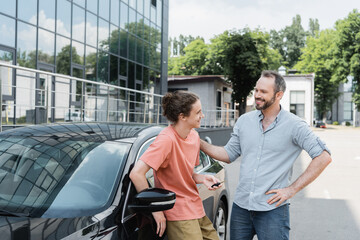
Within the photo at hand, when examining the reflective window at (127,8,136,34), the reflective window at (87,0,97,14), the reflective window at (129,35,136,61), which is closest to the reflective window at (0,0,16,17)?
the reflective window at (87,0,97,14)

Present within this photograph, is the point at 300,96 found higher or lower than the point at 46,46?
higher

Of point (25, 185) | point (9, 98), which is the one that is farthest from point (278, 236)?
point (9, 98)

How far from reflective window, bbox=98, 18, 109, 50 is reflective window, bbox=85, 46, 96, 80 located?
839 millimetres

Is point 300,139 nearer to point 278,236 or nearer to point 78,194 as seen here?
point 278,236

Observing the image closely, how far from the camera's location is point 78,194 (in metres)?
2.39

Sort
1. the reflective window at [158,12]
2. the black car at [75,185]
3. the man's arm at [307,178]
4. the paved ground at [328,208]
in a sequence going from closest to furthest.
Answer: the black car at [75,185] → the man's arm at [307,178] → the paved ground at [328,208] → the reflective window at [158,12]

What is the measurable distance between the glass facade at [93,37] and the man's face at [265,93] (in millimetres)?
11858


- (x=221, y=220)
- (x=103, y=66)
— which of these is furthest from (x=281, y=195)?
(x=103, y=66)

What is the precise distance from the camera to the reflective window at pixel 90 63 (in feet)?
58.4

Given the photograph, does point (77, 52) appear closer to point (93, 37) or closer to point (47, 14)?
point (93, 37)

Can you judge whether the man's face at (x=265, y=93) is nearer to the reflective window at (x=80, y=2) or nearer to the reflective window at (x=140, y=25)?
the reflective window at (x=80, y=2)

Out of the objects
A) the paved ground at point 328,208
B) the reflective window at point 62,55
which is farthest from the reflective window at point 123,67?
the paved ground at point 328,208

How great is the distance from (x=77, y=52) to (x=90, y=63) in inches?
45.3

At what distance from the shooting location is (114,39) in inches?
800
